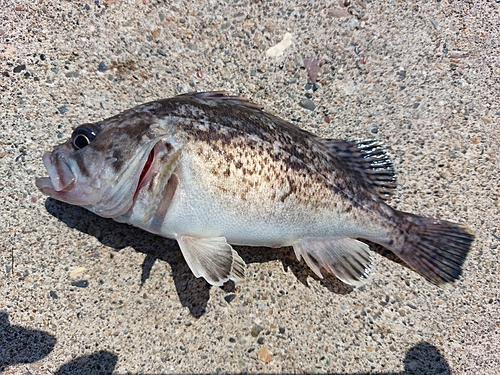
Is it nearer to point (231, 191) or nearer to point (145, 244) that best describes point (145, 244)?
point (145, 244)

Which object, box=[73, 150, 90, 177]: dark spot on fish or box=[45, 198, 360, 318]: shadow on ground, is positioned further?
box=[45, 198, 360, 318]: shadow on ground

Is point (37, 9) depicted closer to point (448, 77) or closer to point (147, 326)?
point (147, 326)

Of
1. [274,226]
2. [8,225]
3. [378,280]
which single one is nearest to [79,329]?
[8,225]

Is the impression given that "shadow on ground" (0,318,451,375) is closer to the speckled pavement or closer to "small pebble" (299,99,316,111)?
the speckled pavement

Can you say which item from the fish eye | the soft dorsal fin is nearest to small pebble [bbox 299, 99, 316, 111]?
the soft dorsal fin

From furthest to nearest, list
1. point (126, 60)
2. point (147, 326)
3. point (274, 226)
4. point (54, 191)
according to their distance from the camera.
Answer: point (126, 60) → point (147, 326) → point (274, 226) → point (54, 191)

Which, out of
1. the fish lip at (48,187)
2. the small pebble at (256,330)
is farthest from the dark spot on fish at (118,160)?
the small pebble at (256,330)
